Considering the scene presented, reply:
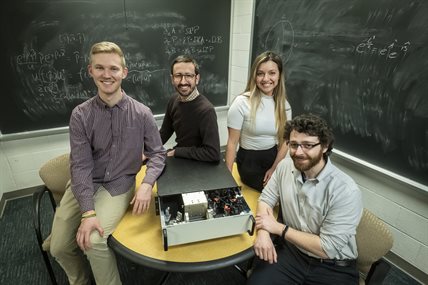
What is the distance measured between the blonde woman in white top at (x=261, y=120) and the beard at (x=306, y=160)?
0.46m

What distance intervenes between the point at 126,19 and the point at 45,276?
2.30m

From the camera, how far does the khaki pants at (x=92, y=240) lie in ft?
4.17

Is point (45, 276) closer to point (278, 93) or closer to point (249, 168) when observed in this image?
point (249, 168)

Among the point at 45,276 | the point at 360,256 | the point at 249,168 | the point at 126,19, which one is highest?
the point at 126,19

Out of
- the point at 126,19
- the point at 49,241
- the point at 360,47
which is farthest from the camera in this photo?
the point at 126,19

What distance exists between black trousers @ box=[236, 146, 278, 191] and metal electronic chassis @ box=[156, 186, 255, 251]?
530 millimetres

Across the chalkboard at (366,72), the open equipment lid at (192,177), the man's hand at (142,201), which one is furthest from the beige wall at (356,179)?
the man's hand at (142,201)

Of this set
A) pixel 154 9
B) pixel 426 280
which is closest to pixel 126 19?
pixel 154 9

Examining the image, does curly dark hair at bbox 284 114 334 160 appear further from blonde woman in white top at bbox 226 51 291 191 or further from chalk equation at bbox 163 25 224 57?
chalk equation at bbox 163 25 224 57

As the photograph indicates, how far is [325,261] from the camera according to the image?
133cm

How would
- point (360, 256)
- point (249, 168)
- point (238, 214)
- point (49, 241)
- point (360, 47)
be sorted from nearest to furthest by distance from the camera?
point (238, 214) → point (360, 256) → point (49, 241) → point (249, 168) → point (360, 47)

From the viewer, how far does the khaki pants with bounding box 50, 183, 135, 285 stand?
1270 millimetres

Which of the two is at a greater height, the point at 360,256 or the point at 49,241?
the point at 360,256

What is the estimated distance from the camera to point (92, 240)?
4.09ft
